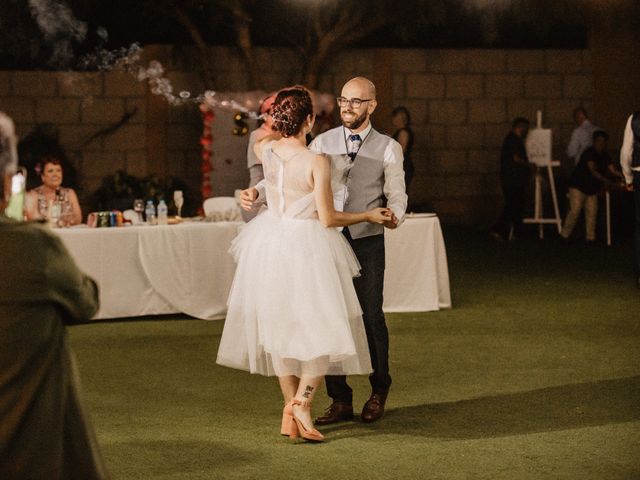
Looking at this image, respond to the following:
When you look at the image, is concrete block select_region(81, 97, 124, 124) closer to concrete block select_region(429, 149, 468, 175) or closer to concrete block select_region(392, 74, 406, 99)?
concrete block select_region(392, 74, 406, 99)

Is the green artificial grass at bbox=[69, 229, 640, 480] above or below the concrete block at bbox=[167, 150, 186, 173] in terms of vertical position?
below

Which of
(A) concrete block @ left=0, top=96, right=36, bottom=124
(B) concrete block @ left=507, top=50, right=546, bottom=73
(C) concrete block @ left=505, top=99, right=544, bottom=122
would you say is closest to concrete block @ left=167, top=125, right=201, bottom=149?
(A) concrete block @ left=0, top=96, right=36, bottom=124

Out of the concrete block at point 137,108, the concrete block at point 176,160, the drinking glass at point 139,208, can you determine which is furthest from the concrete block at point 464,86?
the drinking glass at point 139,208

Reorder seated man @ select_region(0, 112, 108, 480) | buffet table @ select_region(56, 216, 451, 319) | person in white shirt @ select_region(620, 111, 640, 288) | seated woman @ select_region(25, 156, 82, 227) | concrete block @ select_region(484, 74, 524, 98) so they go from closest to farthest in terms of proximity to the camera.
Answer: seated man @ select_region(0, 112, 108, 480), seated woman @ select_region(25, 156, 82, 227), buffet table @ select_region(56, 216, 451, 319), person in white shirt @ select_region(620, 111, 640, 288), concrete block @ select_region(484, 74, 524, 98)

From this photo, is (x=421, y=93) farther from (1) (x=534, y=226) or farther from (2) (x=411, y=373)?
(2) (x=411, y=373)

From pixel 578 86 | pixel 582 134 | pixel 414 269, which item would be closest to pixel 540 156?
pixel 582 134

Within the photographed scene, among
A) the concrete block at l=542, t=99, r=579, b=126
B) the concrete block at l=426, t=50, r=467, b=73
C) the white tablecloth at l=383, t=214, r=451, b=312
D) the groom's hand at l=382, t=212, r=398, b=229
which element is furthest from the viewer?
the concrete block at l=542, t=99, r=579, b=126

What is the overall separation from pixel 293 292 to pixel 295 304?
55mm

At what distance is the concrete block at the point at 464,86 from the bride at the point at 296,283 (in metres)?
12.1

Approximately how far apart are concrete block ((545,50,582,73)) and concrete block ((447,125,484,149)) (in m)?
1.50

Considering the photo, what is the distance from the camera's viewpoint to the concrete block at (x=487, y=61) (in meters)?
17.3

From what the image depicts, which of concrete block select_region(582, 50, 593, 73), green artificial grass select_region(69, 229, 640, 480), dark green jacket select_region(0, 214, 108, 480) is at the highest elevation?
concrete block select_region(582, 50, 593, 73)

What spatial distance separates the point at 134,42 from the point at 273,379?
406 inches

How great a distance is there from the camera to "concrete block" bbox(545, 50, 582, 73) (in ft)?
57.8
